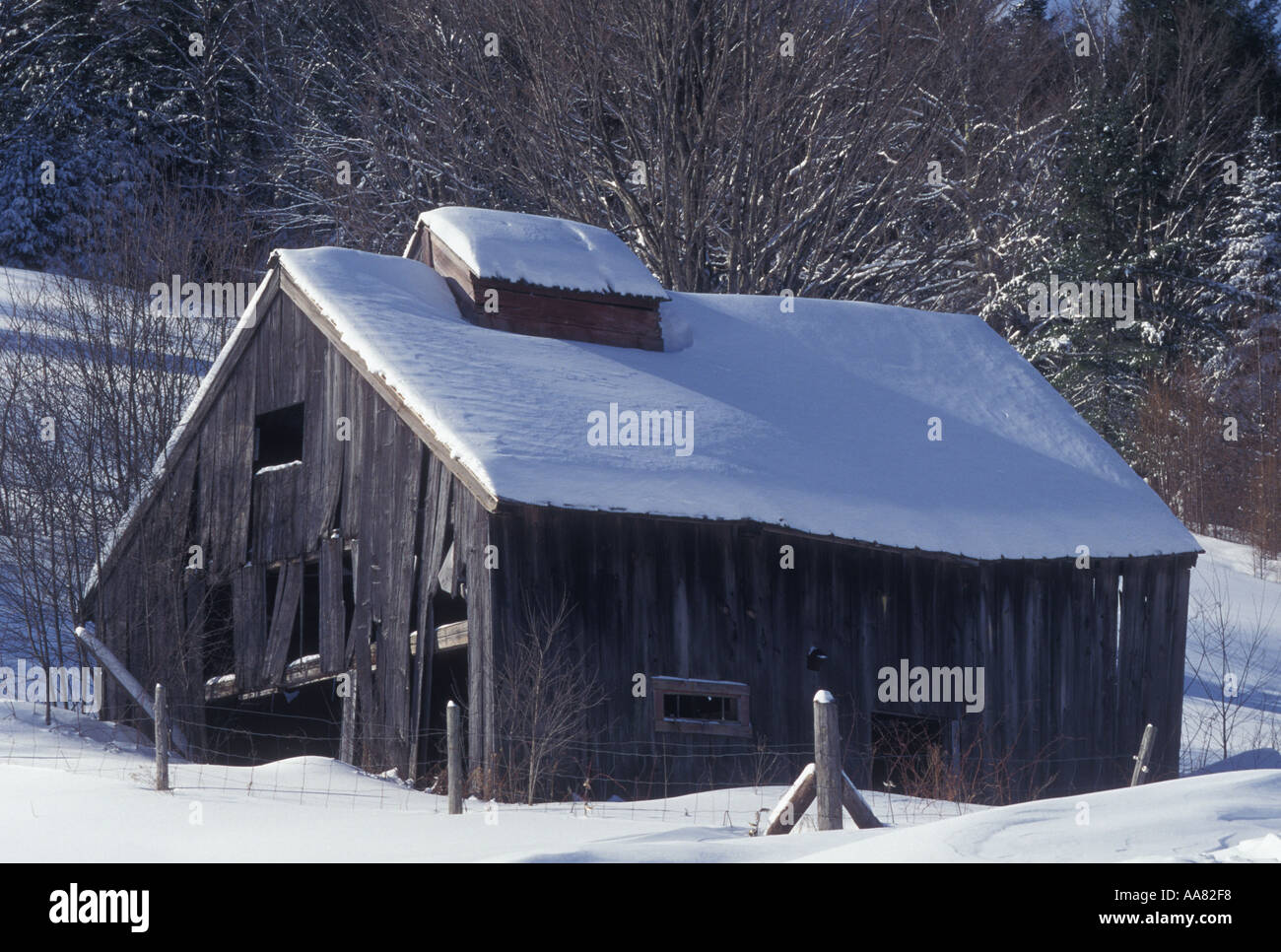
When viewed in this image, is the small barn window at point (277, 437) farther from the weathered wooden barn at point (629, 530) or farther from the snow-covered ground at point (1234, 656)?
the snow-covered ground at point (1234, 656)

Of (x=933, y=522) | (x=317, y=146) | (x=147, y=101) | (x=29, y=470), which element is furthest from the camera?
(x=147, y=101)

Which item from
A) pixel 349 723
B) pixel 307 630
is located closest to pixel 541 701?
pixel 349 723

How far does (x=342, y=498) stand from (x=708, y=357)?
16.0 ft

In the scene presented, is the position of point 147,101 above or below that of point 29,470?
above

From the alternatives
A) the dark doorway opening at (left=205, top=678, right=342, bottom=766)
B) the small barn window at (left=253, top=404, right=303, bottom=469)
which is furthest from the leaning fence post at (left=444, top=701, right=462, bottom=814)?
the small barn window at (left=253, top=404, right=303, bottom=469)

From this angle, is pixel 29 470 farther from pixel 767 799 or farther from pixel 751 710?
pixel 767 799

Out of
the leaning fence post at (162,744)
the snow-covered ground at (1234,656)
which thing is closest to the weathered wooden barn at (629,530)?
the leaning fence post at (162,744)

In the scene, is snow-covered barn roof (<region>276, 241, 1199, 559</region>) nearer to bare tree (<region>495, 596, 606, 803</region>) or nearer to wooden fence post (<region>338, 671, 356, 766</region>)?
bare tree (<region>495, 596, 606, 803</region>)

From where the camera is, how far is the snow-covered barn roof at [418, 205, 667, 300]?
650 inches

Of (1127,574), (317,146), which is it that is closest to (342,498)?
(1127,574)

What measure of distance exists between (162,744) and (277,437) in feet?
23.1

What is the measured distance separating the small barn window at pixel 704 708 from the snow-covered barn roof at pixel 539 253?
540 centimetres

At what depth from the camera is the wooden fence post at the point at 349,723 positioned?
46.1 feet

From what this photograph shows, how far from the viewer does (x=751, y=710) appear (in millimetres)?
13633
